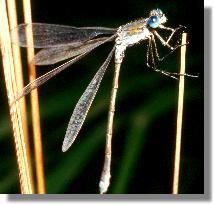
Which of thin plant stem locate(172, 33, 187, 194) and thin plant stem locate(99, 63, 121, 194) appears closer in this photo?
thin plant stem locate(172, 33, 187, 194)

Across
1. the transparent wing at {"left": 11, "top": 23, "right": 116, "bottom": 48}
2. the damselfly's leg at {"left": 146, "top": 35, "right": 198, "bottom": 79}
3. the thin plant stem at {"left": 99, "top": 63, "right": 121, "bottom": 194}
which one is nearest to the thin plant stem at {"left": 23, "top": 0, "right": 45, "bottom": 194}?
the transparent wing at {"left": 11, "top": 23, "right": 116, "bottom": 48}

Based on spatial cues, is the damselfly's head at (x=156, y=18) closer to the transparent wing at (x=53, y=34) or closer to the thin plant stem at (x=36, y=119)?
the transparent wing at (x=53, y=34)

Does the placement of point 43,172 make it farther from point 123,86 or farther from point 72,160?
point 123,86

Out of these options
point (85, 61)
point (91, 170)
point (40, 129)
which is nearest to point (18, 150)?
point (40, 129)

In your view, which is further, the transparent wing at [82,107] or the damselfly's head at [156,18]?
the transparent wing at [82,107]

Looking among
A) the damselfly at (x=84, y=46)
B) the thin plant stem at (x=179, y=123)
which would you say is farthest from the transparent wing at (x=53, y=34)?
the thin plant stem at (x=179, y=123)

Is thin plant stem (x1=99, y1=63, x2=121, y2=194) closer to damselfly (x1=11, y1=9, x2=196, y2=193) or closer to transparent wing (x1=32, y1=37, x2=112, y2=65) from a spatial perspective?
damselfly (x1=11, y1=9, x2=196, y2=193)

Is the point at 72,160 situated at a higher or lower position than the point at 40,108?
lower
